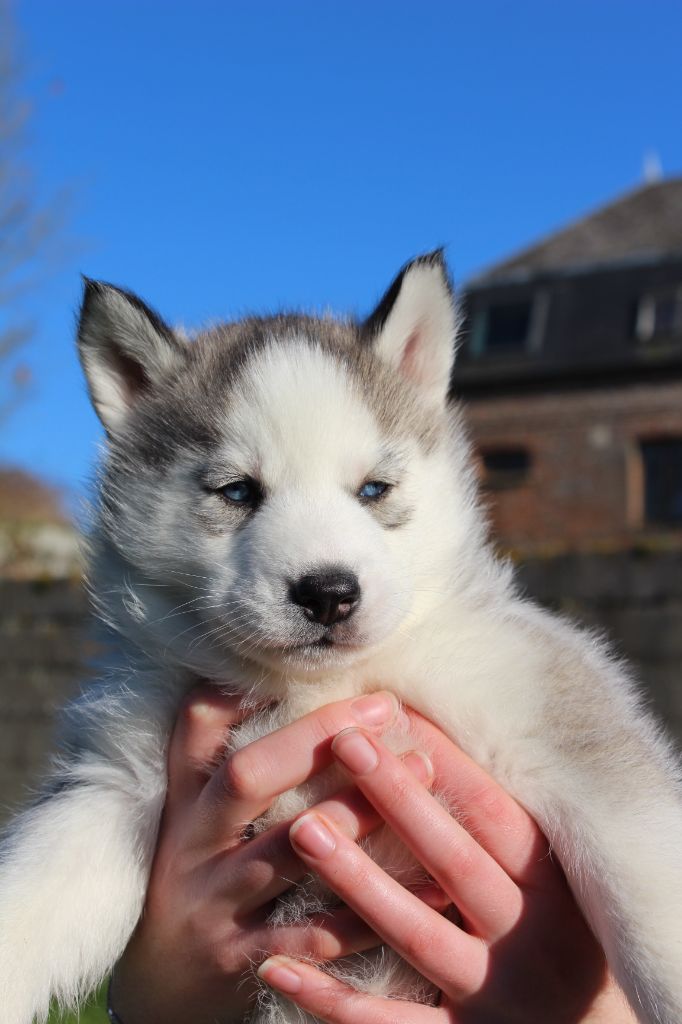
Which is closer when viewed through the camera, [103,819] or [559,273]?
[103,819]

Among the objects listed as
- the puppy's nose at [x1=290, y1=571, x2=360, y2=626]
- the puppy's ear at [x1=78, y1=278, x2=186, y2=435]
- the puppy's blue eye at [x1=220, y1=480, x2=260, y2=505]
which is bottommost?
the puppy's nose at [x1=290, y1=571, x2=360, y2=626]

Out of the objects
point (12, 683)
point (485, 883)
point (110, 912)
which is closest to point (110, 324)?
point (110, 912)

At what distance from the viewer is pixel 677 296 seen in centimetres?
2189

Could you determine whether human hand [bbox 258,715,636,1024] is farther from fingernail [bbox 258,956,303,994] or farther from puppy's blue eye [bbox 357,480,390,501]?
puppy's blue eye [bbox 357,480,390,501]

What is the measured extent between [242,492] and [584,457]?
2038 centimetres

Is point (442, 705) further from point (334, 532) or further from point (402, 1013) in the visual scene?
point (402, 1013)

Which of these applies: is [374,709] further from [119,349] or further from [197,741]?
[119,349]

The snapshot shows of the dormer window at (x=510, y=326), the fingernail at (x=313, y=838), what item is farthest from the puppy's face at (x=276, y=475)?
the dormer window at (x=510, y=326)

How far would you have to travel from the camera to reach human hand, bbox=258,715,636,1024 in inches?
81.5

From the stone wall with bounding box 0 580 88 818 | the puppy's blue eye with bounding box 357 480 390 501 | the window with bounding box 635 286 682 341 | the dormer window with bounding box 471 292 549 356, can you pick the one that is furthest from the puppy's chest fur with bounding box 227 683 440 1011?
the dormer window with bounding box 471 292 549 356

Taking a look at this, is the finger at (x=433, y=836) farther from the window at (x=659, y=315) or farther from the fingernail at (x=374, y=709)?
the window at (x=659, y=315)

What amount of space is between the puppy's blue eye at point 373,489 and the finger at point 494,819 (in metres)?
0.64

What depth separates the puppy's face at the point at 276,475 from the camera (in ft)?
7.23

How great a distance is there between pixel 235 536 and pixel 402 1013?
1.10m
